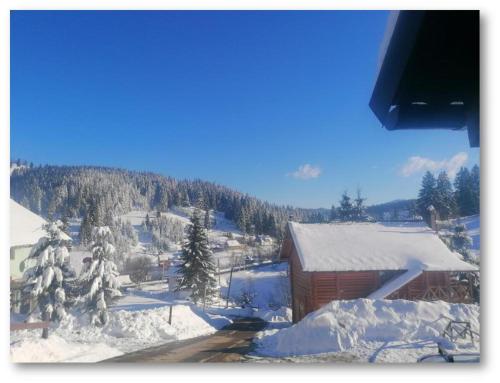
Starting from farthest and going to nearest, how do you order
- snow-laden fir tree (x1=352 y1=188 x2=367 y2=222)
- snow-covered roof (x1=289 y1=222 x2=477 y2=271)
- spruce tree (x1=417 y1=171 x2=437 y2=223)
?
snow-covered roof (x1=289 y1=222 x2=477 y2=271) < snow-laden fir tree (x1=352 y1=188 x2=367 y2=222) < spruce tree (x1=417 y1=171 x2=437 y2=223)

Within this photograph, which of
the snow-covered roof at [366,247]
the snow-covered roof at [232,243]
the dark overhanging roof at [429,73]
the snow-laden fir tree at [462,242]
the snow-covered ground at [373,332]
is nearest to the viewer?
the dark overhanging roof at [429,73]

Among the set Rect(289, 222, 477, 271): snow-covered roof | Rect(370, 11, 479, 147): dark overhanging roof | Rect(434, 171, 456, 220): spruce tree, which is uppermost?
Rect(370, 11, 479, 147): dark overhanging roof

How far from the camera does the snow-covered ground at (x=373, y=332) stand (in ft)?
19.2

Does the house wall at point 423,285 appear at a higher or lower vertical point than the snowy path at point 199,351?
higher

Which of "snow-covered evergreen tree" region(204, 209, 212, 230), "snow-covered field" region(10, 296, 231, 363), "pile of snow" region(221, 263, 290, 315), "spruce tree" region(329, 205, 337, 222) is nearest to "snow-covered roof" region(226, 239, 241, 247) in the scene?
"snow-covered evergreen tree" region(204, 209, 212, 230)

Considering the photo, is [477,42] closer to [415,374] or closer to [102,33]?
[415,374]

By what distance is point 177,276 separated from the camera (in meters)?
9.57

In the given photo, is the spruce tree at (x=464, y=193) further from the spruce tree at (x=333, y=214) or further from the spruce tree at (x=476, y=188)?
the spruce tree at (x=333, y=214)

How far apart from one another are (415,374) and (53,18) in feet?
24.1

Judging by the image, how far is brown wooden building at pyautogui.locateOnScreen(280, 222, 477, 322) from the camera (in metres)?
7.21

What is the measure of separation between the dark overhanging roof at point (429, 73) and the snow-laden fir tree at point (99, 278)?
5695 millimetres

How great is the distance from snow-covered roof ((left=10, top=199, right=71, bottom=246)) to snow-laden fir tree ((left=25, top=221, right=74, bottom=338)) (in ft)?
0.33

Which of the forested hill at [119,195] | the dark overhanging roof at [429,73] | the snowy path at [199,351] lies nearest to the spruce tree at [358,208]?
the forested hill at [119,195]

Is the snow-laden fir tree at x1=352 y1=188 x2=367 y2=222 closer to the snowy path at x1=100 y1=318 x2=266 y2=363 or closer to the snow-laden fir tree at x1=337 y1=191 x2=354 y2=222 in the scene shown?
the snow-laden fir tree at x1=337 y1=191 x2=354 y2=222
